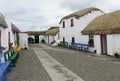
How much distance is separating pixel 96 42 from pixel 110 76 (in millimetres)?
17025

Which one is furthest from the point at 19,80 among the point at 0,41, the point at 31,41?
the point at 31,41

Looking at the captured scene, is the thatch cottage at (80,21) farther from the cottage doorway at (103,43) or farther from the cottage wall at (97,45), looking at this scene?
the cottage doorway at (103,43)

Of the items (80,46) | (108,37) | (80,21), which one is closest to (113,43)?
(108,37)

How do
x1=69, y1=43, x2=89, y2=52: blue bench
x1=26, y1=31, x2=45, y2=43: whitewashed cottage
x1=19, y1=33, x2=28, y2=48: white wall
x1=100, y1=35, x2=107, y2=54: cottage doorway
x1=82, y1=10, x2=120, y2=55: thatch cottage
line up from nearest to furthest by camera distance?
1. x1=82, y1=10, x2=120, y2=55: thatch cottage
2. x1=100, y1=35, x2=107, y2=54: cottage doorway
3. x1=69, y1=43, x2=89, y2=52: blue bench
4. x1=19, y1=33, x2=28, y2=48: white wall
5. x1=26, y1=31, x2=45, y2=43: whitewashed cottage

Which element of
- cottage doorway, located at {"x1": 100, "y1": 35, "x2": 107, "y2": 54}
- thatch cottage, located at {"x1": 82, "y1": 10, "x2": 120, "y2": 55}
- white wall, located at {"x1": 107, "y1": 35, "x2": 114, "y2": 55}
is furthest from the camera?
cottage doorway, located at {"x1": 100, "y1": 35, "x2": 107, "y2": 54}

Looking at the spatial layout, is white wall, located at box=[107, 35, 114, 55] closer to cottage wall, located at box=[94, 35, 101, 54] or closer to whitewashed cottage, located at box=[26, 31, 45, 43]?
cottage wall, located at box=[94, 35, 101, 54]

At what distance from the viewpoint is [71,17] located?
4016cm

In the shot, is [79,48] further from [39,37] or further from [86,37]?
[39,37]

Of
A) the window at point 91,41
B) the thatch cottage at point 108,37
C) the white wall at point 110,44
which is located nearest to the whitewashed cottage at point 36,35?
the window at point 91,41

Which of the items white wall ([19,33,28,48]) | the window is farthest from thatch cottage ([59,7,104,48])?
white wall ([19,33,28,48])

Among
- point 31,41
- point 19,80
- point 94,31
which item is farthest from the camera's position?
point 31,41

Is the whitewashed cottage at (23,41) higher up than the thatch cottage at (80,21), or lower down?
lower down

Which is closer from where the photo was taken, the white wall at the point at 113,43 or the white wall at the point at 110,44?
the white wall at the point at 113,43

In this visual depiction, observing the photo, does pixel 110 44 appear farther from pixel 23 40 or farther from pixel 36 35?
pixel 36 35
